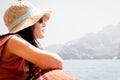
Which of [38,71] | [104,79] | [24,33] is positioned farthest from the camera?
[104,79]

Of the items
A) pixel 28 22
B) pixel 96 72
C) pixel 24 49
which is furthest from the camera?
pixel 96 72

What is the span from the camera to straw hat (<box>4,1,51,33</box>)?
6.27ft

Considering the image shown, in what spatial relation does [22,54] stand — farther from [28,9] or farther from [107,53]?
[107,53]

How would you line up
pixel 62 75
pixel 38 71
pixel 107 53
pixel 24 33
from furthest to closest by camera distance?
pixel 107 53 < pixel 24 33 < pixel 38 71 < pixel 62 75

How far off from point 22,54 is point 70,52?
425 ft

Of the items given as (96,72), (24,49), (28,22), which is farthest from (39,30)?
(96,72)

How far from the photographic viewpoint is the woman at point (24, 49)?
1.75 m

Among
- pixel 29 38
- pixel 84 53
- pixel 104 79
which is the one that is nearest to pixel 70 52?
pixel 84 53

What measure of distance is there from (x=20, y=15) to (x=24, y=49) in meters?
0.27

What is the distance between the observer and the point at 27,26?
1874mm

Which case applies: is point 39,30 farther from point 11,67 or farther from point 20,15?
point 11,67

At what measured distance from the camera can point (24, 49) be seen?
5.73 ft

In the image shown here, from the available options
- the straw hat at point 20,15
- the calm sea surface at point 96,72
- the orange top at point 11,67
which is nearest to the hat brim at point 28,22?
the straw hat at point 20,15

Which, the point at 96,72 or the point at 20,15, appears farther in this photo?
the point at 96,72
